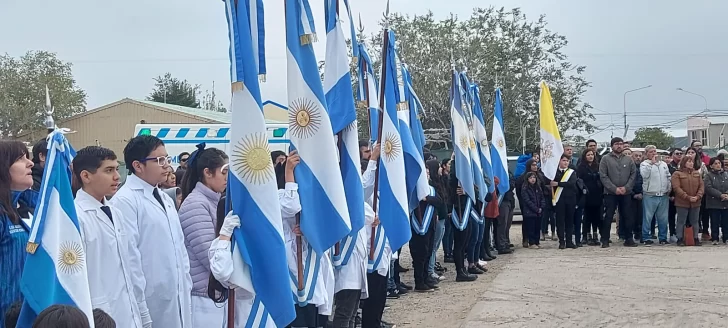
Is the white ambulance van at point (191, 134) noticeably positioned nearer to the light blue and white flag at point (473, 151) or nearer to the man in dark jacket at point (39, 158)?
the light blue and white flag at point (473, 151)

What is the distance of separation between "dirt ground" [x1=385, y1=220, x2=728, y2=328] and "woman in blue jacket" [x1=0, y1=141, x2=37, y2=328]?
483cm

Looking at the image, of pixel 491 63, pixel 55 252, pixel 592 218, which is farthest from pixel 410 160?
pixel 491 63

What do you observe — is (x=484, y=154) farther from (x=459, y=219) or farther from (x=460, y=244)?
(x=460, y=244)

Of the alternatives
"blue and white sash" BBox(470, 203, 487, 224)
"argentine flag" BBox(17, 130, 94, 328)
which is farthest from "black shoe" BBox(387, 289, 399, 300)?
"argentine flag" BBox(17, 130, 94, 328)

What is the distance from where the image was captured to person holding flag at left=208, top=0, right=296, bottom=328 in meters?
4.73

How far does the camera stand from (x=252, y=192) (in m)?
4.77

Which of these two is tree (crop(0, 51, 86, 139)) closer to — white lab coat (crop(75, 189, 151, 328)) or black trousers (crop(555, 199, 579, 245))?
black trousers (crop(555, 199, 579, 245))

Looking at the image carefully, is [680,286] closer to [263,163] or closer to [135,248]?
[263,163]

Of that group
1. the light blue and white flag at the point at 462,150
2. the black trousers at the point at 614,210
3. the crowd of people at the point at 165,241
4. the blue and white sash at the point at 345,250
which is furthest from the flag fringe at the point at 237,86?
the black trousers at the point at 614,210

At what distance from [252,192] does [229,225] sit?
24 centimetres

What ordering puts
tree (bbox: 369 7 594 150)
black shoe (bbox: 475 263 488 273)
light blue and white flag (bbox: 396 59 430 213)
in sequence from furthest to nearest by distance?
tree (bbox: 369 7 594 150)
black shoe (bbox: 475 263 488 273)
light blue and white flag (bbox: 396 59 430 213)

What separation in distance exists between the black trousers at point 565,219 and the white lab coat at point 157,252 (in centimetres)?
1064

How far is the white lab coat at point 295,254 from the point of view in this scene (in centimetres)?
548

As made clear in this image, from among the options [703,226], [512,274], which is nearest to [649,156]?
[703,226]
